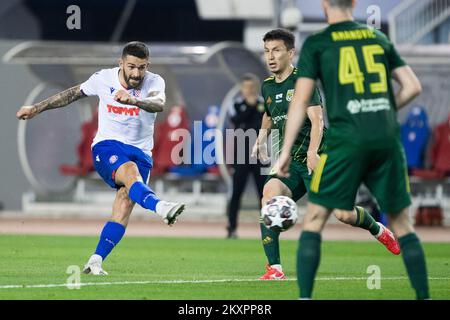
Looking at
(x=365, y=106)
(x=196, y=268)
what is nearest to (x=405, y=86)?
(x=365, y=106)

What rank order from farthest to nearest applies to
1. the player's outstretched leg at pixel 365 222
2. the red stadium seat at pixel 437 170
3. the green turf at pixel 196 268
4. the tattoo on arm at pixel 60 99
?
the red stadium seat at pixel 437 170, the player's outstretched leg at pixel 365 222, the tattoo on arm at pixel 60 99, the green turf at pixel 196 268

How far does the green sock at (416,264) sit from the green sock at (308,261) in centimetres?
64

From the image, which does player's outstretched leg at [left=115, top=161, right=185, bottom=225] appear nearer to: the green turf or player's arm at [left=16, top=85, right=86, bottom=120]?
the green turf

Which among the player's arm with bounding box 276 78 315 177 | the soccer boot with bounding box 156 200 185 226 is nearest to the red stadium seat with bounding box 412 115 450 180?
the soccer boot with bounding box 156 200 185 226

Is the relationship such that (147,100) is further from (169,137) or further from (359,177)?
(169,137)

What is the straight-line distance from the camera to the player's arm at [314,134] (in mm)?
10828

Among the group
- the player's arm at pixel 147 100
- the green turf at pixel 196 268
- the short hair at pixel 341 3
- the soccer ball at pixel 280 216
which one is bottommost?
the green turf at pixel 196 268

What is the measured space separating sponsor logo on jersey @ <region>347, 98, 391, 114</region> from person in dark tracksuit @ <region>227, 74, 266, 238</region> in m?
10.8

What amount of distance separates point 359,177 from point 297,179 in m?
3.41

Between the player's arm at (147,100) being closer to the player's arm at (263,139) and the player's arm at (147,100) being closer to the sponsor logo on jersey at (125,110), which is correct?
the sponsor logo on jersey at (125,110)

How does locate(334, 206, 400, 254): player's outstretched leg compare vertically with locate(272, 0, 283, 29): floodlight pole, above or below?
below

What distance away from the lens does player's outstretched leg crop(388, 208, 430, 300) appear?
8352 millimetres

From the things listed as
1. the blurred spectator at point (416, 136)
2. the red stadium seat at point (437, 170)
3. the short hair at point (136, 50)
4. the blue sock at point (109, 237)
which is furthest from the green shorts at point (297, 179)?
the blurred spectator at point (416, 136)
